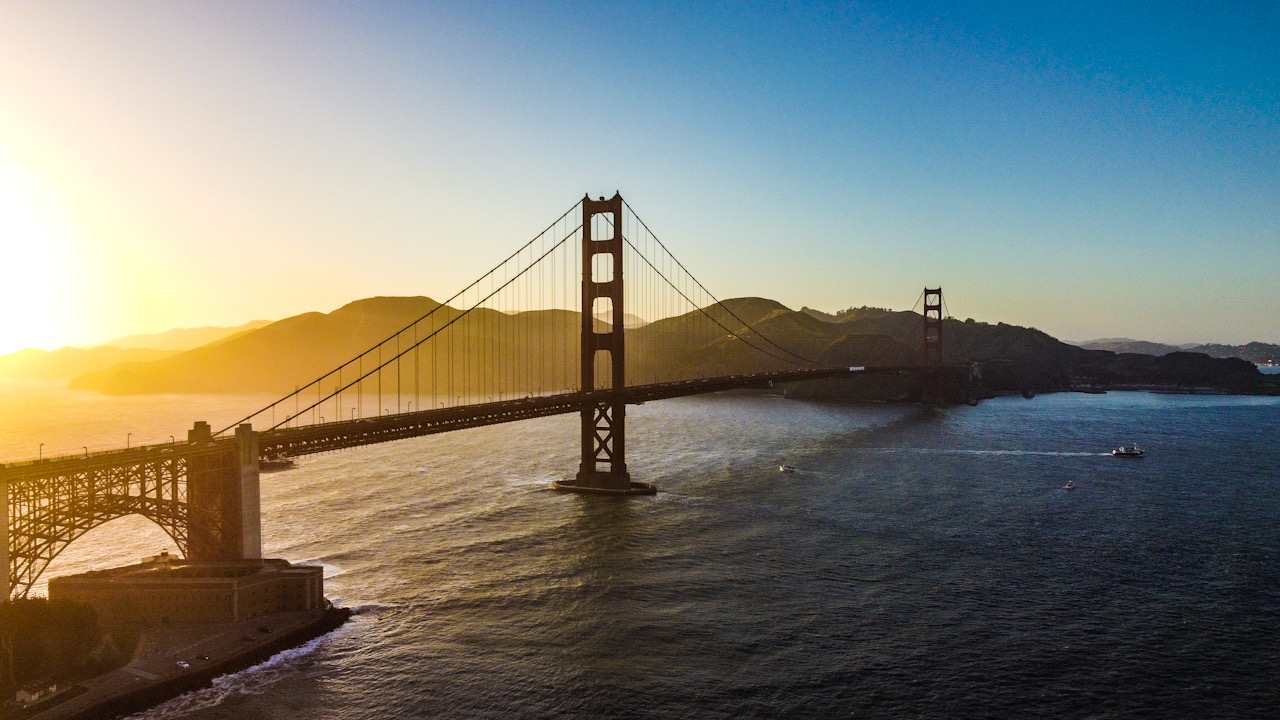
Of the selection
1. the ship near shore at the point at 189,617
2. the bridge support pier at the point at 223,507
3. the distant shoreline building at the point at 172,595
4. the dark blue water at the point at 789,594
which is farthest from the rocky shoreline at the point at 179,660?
the bridge support pier at the point at 223,507

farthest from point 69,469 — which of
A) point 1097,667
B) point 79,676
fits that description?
point 1097,667

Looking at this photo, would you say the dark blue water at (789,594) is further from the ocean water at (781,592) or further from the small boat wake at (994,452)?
the small boat wake at (994,452)

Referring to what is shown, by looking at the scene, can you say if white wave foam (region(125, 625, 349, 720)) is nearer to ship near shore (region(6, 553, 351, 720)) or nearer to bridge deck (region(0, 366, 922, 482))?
ship near shore (region(6, 553, 351, 720))

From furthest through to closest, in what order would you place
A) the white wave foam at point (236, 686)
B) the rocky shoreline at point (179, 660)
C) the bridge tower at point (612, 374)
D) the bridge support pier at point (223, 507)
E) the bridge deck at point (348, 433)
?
1. the bridge tower at point (612, 374)
2. the bridge support pier at point (223, 507)
3. the bridge deck at point (348, 433)
4. the white wave foam at point (236, 686)
5. the rocky shoreline at point (179, 660)

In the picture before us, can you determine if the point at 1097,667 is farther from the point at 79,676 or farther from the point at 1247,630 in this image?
the point at 79,676

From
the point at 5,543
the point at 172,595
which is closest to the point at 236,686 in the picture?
the point at 172,595

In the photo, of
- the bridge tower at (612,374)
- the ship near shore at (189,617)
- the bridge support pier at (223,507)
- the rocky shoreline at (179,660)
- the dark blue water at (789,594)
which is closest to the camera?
the rocky shoreline at (179,660)
